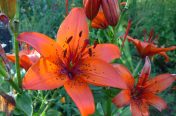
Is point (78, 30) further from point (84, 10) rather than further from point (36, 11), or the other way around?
point (36, 11)

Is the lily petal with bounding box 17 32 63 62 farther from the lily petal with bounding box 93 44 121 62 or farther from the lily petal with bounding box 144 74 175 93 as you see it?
the lily petal with bounding box 144 74 175 93

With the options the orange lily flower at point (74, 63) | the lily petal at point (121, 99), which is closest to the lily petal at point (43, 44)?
the orange lily flower at point (74, 63)

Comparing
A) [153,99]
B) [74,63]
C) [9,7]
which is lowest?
[153,99]

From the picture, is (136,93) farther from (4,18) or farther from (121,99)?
(4,18)

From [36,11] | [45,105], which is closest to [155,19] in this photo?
[36,11]

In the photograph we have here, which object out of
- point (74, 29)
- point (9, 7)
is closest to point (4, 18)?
point (9, 7)

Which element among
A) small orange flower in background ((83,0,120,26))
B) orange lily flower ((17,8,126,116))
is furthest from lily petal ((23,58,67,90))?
small orange flower in background ((83,0,120,26))

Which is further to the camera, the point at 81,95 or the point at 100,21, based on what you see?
the point at 100,21
